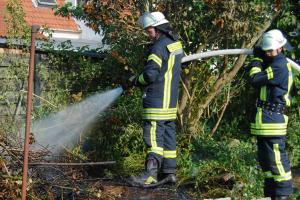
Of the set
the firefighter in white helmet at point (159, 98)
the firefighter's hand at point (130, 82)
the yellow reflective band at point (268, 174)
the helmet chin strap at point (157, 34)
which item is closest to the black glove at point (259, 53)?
the firefighter in white helmet at point (159, 98)

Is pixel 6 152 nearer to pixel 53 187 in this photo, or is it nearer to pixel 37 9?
pixel 53 187

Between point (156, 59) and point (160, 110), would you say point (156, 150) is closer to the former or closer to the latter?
point (160, 110)

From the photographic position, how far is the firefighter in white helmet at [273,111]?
6.50 m

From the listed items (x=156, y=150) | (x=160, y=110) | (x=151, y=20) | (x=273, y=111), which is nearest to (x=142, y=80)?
(x=160, y=110)

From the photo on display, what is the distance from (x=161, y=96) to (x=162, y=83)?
14 cm

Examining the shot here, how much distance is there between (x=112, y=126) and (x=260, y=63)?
6.95 ft

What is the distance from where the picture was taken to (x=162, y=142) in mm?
6605

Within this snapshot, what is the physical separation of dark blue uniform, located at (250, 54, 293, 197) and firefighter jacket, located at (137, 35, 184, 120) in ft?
2.80

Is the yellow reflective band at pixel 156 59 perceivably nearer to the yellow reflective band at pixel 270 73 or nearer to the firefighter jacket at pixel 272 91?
the firefighter jacket at pixel 272 91

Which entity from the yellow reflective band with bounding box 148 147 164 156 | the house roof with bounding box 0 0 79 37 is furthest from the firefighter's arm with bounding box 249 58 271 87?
the house roof with bounding box 0 0 79 37

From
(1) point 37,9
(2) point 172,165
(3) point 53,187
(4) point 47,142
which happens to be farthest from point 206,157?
(1) point 37,9

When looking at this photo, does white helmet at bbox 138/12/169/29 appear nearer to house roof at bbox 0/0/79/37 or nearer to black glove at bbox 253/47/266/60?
black glove at bbox 253/47/266/60

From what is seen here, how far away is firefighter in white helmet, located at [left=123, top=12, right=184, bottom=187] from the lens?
6449 mm

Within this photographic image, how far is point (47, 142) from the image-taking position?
282 inches
